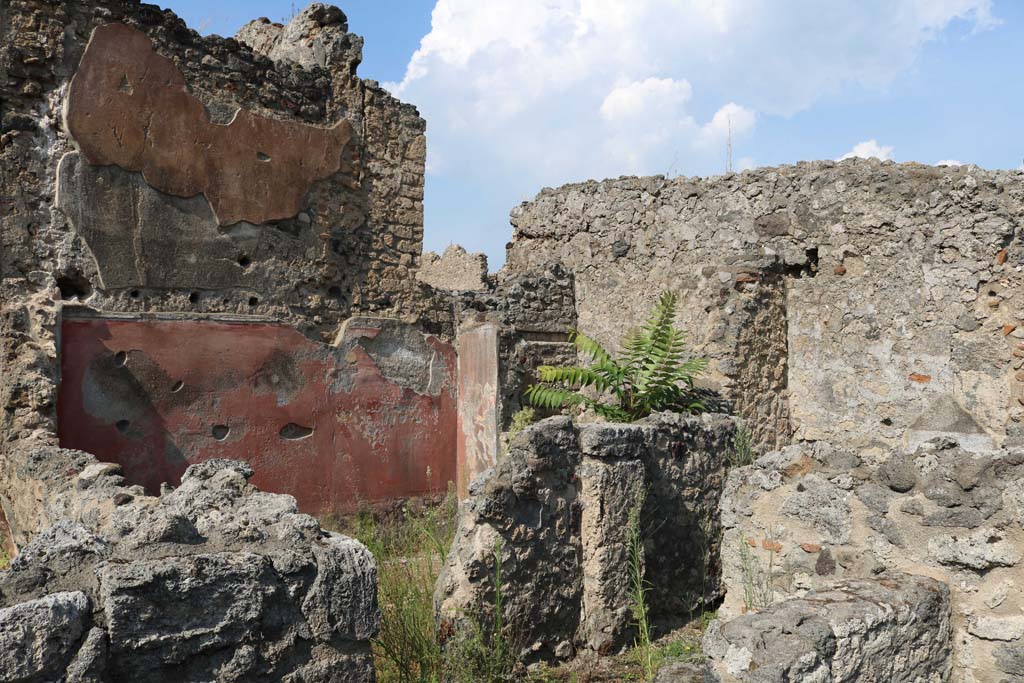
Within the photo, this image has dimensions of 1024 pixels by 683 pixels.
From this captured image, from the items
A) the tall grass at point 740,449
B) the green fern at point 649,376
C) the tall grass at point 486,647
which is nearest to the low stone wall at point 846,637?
the tall grass at point 486,647

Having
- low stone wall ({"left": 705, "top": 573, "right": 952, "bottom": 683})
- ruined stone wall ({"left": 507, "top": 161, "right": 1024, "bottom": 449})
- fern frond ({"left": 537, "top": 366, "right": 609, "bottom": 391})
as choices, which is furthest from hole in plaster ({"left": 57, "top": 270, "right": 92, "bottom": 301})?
low stone wall ({"left": 705, "top": 573, "right": 952, "bottom": 683})

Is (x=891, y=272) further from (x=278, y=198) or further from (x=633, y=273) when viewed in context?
(x=278, y=198)

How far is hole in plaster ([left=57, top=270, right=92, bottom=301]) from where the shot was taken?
510 cm

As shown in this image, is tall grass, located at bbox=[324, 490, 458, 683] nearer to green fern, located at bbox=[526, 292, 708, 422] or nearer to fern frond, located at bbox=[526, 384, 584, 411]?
fern frond, located at bbox=[526, 384, 584, 411]

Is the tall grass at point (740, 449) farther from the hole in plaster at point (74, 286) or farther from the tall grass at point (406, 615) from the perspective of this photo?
the hole in plaster at point (74, 286)

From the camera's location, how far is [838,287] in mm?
5766

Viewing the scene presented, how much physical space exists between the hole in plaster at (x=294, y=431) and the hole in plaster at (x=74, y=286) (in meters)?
1.61

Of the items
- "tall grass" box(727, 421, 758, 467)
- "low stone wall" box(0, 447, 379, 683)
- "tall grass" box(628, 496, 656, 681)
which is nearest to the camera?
"low stone wall" box(0, 447, 379, 683)

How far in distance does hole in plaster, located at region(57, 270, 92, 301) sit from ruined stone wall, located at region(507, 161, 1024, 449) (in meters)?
3.94

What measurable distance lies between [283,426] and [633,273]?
10.0ft

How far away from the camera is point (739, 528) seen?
366 centimetres

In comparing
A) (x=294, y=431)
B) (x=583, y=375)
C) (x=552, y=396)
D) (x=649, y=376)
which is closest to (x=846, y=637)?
(x=649, y=376)

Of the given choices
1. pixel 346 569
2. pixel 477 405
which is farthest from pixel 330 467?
pixel 346 569

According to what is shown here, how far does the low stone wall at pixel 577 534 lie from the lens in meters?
3.72
